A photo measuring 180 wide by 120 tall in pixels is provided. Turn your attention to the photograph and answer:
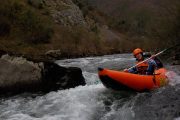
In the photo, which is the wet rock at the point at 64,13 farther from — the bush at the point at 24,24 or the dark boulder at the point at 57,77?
the dark boulder at the point at 57,77

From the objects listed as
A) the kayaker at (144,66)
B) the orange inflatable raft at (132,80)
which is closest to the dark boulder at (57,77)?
the orange inflatable raft at (132,80)

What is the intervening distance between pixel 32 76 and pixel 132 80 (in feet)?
12.2

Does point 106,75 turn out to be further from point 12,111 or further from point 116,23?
point 116,23

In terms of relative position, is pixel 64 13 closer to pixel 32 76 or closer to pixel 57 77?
pixel 57 77

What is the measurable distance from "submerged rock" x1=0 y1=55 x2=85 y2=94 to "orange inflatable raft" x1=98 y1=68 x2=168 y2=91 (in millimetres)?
1897

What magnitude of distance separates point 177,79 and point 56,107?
451 cm

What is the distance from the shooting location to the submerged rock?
12.5 m

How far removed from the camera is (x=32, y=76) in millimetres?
12805

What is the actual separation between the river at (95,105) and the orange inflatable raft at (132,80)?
267mm

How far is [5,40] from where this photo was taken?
39.9 m

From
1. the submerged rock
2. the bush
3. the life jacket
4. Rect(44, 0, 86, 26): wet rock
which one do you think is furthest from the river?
Rect(44, 0, 86, 26): wet rock

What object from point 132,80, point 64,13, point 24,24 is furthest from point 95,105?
point 64,13

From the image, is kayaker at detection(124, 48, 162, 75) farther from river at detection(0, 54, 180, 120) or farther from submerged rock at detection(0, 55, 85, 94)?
submerged rock at detection(0, 55, 85, 94)

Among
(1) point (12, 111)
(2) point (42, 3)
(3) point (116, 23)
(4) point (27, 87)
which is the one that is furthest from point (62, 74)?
(3) point (116, 23)
